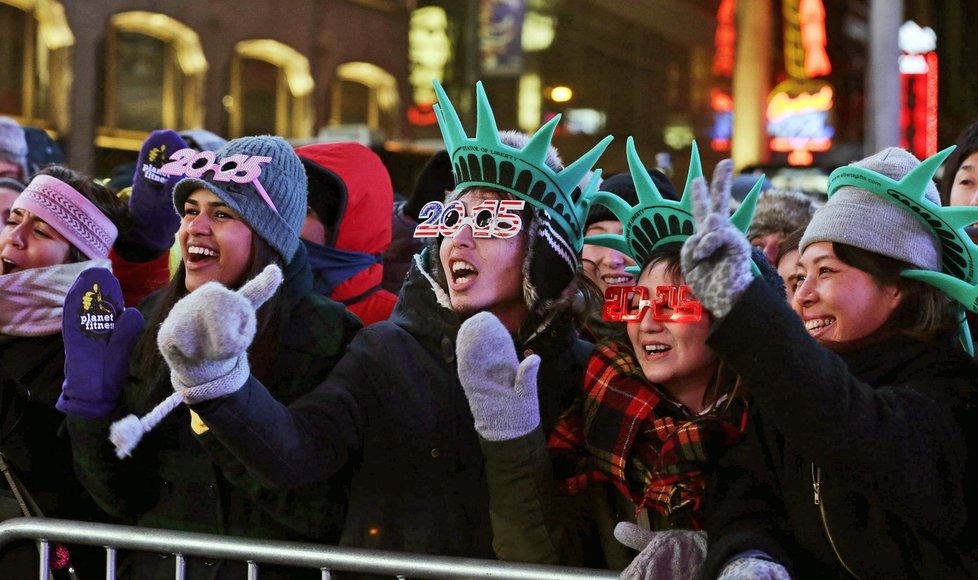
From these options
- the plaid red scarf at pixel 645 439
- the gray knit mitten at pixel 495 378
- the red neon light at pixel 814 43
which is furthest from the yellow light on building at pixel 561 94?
the gray knit mitten at pixel 495 378

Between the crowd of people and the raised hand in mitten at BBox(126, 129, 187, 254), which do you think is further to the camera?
the raised hand in mitten at BBox(126, 129, 187, 254)

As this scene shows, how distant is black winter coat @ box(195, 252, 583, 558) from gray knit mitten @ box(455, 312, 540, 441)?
Answer: 1.15 ft

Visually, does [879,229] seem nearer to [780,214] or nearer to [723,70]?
[780,214]

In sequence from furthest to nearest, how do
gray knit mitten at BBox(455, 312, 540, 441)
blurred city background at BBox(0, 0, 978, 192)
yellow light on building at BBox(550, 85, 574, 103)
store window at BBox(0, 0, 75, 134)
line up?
yellow light on building at BBox(550, 85, 574, 103), blurred city background at BBox(0, 0, 978, 192), store window at BBox(0, 0, 75, 134), gray knit mitten at BBox(455, 312, 540, 441)

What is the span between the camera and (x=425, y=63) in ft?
67.0

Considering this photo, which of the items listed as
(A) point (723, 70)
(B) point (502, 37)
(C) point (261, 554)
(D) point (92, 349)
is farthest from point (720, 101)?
(C) point (261, 554)

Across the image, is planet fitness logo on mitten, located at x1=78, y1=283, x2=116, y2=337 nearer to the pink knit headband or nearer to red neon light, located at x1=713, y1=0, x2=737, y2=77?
the pink knit headband

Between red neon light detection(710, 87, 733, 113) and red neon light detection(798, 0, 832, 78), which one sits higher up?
red neon light detection(798, 0, 832, 78)

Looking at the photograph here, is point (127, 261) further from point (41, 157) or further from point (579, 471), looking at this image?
point (41, 157)

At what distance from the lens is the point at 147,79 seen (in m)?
17.0

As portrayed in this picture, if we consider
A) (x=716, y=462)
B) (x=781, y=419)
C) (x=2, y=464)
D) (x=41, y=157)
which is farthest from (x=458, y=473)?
(x=41, y=157)

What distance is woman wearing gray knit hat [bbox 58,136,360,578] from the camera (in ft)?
10.5

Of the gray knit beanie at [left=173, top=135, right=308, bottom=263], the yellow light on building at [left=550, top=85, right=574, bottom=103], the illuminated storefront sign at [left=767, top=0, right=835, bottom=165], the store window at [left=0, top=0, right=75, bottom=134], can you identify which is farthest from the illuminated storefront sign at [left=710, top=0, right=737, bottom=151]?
the gray knit beanie at [left=173, top=135, right=308, bottom=263]

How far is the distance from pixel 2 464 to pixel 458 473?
136 cm
